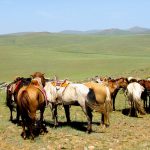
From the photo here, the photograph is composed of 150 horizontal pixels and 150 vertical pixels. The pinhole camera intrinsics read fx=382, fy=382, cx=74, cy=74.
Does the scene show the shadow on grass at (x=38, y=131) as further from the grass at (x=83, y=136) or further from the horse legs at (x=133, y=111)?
the horse legs at (x=133, y=111)

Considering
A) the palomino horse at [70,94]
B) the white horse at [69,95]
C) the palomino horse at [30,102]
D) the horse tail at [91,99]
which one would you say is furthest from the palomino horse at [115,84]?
the palomino horse at [30,102]

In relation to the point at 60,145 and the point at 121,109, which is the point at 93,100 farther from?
the point at 121,109

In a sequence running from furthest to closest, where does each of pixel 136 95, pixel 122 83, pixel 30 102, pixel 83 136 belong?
pixel 122 83, pixel 136 95, pixel 83 136, pixel 30 102

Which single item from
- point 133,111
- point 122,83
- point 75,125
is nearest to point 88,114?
point 75,125

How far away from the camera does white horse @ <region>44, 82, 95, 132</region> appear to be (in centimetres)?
1287

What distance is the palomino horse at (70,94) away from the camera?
12859 mm

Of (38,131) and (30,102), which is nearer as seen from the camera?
(30,102)

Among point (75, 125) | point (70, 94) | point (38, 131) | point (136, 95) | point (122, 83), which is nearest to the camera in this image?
point (38, 131)

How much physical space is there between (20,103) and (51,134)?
1.60 m

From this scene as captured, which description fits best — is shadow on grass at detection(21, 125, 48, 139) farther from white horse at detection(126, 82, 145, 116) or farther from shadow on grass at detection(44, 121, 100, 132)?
white horse at detection(126, 82, 145, 116)

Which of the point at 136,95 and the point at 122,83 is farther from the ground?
the point at 122,83

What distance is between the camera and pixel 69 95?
13.3m

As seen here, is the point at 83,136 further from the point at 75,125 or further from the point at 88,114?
the point at 75,125

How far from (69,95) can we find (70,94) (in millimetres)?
64
